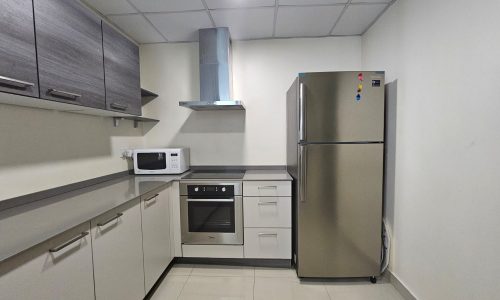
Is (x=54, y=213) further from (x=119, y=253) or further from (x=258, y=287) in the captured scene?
(x=258, y=287)

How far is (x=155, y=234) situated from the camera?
1.82 m

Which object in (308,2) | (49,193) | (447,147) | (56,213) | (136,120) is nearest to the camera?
(56,213)

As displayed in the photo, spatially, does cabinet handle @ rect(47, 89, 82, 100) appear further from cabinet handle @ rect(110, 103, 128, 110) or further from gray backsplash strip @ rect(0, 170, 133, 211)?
gray backsplash strip @ rect(0, 170, 133, 211)

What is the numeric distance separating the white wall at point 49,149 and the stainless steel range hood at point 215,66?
0.92 m

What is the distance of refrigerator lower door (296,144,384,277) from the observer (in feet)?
5.99

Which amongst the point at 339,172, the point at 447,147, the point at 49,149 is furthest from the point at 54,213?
the point at 447,147

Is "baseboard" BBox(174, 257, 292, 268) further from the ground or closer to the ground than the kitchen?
closer to the ground

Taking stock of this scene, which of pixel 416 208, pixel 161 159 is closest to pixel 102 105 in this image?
pixel 161 159

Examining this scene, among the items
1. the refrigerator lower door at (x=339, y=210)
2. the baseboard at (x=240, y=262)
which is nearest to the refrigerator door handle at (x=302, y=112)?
the refrigerator lower door at (x=339, y=210)

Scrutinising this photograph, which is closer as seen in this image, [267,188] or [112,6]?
[112,6]

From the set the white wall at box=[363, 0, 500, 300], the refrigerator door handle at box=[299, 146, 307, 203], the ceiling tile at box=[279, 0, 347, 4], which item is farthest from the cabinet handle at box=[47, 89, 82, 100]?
the white wall at box=[363, 0, 500, 300]

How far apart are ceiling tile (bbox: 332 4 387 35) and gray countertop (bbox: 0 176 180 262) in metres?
2.43

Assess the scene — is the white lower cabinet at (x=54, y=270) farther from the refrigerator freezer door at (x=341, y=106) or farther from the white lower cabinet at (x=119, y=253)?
the refrigerator freezer door at (x=341, y=106)

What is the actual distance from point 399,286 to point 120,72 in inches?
117
